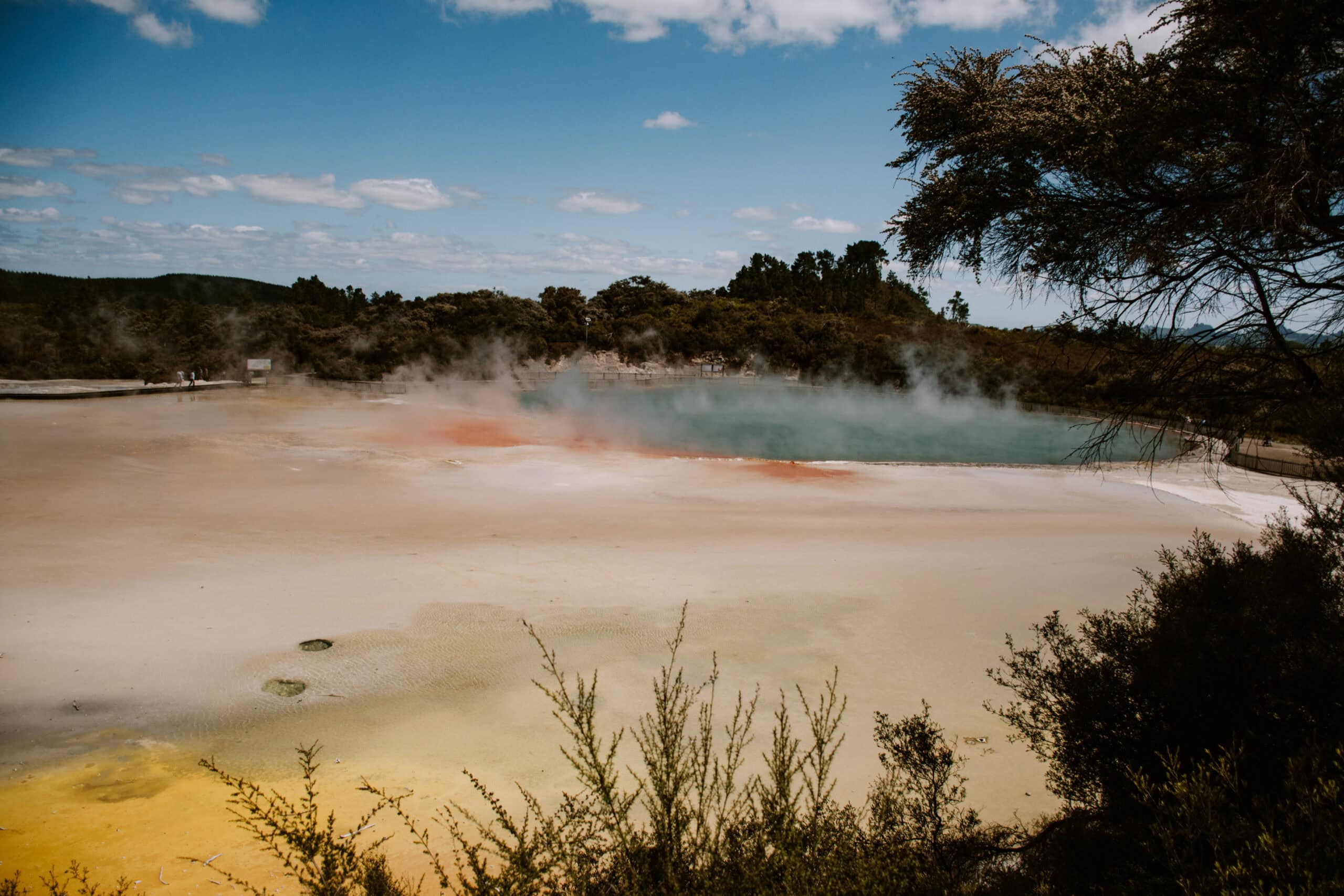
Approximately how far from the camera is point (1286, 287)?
143 inches

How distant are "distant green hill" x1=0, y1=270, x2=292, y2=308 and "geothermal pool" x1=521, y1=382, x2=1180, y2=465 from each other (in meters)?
21.9

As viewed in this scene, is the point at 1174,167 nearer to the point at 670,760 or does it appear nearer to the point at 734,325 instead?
the point at 670,760

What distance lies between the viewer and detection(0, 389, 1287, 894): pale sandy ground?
200 inches

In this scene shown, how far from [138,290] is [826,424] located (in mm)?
42579

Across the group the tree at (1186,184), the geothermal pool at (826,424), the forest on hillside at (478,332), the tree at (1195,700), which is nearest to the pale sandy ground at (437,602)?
the tree at (1195,700)

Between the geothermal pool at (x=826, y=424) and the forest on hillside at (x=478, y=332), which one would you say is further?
the forest on hillside at (x=478, y=332)

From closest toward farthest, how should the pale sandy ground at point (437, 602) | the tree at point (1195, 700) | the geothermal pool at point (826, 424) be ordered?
the tree at point (1195, 700) < the pale sandy ground at point (437, 602) < the geothermal pool at point (826, 424)

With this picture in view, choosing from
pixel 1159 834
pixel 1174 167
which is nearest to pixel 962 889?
pixel 1159 834

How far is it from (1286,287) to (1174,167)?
80 cm

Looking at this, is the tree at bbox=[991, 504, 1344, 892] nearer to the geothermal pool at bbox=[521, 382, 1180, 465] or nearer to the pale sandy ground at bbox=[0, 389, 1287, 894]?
the pale sandy ground at bbox=[0, 389, 1287, 894]

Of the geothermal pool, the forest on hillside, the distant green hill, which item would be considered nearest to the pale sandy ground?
the geothermal pool

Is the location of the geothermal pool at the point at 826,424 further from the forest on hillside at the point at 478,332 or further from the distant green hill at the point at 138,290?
the distant green hill at the point at 138,290

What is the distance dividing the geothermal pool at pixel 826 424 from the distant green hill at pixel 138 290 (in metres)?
21.9

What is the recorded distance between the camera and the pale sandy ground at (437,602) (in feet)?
16.7
